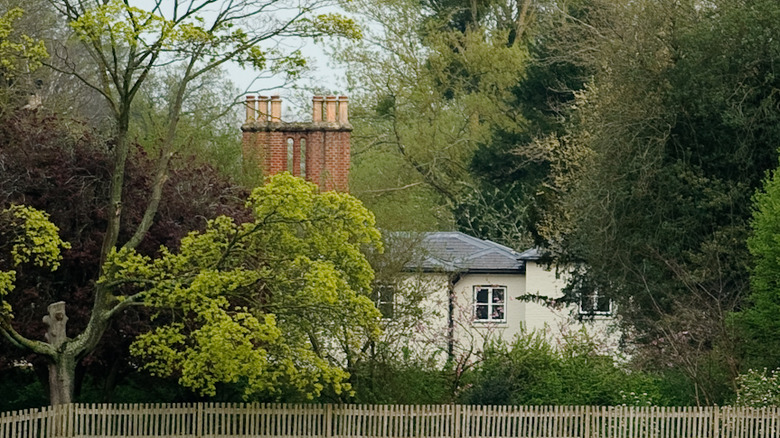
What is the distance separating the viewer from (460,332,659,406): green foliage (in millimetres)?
27719

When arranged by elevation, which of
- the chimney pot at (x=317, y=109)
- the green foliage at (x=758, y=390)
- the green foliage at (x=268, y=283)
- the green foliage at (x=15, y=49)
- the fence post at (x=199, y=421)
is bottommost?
the fence post at (x=199, y=421)

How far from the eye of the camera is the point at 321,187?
3916cm

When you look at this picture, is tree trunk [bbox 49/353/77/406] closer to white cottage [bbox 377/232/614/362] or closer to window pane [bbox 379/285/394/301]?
window pane [bbox 379/285/394/301]

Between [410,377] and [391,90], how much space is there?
2827cm

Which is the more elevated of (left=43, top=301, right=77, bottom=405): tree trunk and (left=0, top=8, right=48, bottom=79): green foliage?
(left=0, top=8, right=48, bottom=79): green foliage

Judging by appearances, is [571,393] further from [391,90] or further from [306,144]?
[391,90]

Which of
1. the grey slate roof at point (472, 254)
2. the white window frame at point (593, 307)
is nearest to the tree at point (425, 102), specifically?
the grey slate roof at point (472, 254)

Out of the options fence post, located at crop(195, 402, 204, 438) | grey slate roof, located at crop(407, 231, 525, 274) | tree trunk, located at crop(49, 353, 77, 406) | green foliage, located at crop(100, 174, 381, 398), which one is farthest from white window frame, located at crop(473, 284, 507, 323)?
tree trunk, located at crop(49, 353, 77, 406)

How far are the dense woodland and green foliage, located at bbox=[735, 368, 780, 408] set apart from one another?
0.05 m

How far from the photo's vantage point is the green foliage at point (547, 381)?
90.9ft

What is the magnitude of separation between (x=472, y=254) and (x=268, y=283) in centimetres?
1881

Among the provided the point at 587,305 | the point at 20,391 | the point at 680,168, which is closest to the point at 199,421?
the point at 20,391

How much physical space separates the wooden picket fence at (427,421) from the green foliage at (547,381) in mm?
1475

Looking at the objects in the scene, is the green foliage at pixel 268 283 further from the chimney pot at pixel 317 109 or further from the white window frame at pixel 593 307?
the chimney pot at pixel 317 109
